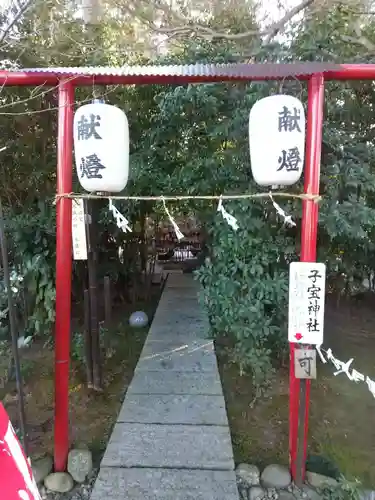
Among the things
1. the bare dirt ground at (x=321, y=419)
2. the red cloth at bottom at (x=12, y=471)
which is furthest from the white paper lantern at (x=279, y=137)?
the bare dirt ground at (x=321, y=419)

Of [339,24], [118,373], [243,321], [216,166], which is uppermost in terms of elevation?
[339,24]

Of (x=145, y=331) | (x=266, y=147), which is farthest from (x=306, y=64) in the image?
(x=145, y=331)

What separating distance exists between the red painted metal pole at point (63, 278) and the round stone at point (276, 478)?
1.66 meters

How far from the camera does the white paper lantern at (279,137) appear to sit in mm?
3061

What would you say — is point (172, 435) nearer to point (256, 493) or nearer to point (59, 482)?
point (256, 493)

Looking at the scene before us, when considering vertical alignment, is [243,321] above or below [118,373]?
above

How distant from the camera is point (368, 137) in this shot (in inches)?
214

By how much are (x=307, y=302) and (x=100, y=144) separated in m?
1.98

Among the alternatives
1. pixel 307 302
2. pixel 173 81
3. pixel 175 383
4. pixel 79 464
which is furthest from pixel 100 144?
pixel 175 383

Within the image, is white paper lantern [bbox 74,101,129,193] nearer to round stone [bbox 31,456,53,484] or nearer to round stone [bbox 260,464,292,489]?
round stone [bbox 31,456,53,484]

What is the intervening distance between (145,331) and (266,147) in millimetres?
4897

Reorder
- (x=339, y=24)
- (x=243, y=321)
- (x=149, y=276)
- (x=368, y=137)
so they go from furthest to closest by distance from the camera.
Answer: (x=149, y=276) < (x=368, y=137) < (x=339, y=24) < (x=243, y=321)

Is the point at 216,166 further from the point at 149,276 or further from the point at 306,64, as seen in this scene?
the point at 149,276

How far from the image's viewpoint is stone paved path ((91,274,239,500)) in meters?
3.16
